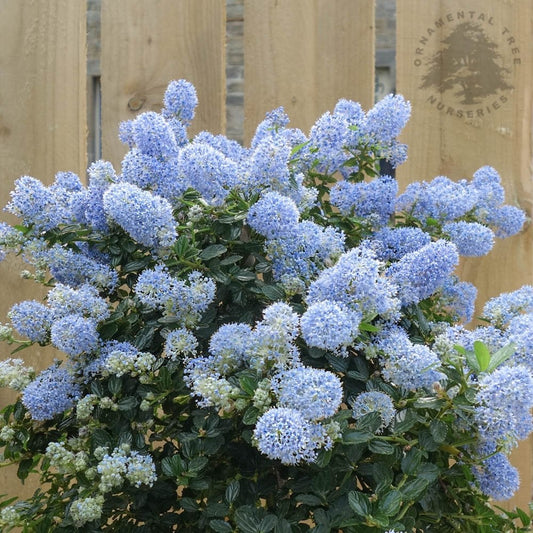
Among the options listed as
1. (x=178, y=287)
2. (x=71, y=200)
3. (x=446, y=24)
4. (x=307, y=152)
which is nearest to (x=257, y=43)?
(x=446, y=24)

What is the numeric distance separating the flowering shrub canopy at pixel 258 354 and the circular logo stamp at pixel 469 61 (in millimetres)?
644

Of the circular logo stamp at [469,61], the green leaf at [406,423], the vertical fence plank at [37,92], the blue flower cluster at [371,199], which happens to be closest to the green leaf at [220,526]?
the green leaf at [406,423]

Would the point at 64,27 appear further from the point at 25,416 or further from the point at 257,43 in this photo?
the point at 25,416

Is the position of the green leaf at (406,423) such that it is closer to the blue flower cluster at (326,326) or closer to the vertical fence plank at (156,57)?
the blue flower cluster at (326,326)

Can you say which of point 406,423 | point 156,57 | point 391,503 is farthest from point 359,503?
point 156,57

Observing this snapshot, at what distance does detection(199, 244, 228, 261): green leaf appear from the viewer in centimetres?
121

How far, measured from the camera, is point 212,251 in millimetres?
1213

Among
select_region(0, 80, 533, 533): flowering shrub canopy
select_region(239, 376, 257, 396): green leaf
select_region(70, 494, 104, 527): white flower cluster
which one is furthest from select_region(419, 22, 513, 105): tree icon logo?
select_region(70, 494, 104, 527): white flower cluster

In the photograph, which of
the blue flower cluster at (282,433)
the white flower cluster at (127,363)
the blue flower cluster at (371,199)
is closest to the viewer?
the blue flower cluster at (282,433)

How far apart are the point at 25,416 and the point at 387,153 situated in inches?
29.8

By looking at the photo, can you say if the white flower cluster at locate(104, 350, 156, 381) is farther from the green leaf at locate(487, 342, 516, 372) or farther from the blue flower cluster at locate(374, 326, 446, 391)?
the green leaf at locate(487, 342, 516, 372)

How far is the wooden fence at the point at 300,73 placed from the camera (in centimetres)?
197

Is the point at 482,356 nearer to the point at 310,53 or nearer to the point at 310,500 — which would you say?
the point at 310,500

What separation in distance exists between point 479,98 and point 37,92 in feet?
3.60
